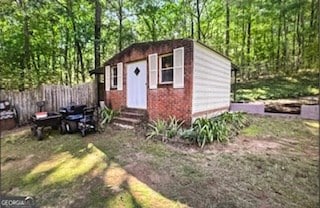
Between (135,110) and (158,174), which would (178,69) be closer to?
(135,110)

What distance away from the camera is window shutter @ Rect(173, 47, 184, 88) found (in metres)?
3.40

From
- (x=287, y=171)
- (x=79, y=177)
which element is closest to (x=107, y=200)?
(x=79, y=177)

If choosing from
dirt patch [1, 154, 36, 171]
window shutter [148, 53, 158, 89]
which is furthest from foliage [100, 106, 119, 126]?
dirt patch [1, 154, 36, 171]

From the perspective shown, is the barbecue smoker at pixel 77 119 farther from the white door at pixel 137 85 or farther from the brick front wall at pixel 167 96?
the white door at pixel 137 85

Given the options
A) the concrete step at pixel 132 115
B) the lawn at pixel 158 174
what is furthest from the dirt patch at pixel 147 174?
the concrete step at pixel 132 115

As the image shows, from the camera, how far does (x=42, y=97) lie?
170 cm

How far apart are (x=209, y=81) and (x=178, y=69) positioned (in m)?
0.71

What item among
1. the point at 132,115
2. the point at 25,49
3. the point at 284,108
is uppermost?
the point at 25,49

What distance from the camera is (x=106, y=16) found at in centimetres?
174

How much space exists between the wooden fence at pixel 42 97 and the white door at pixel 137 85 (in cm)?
215

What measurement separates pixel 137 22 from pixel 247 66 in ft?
3.41

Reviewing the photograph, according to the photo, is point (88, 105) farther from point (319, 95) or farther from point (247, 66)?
point (319, 95)

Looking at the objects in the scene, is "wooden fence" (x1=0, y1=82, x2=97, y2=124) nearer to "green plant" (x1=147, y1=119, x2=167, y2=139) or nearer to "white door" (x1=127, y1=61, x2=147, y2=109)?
"green plant" (x1=147, y1=119, x2=167, y2=139)

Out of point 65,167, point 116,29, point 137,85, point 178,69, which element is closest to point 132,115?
point 137,85
